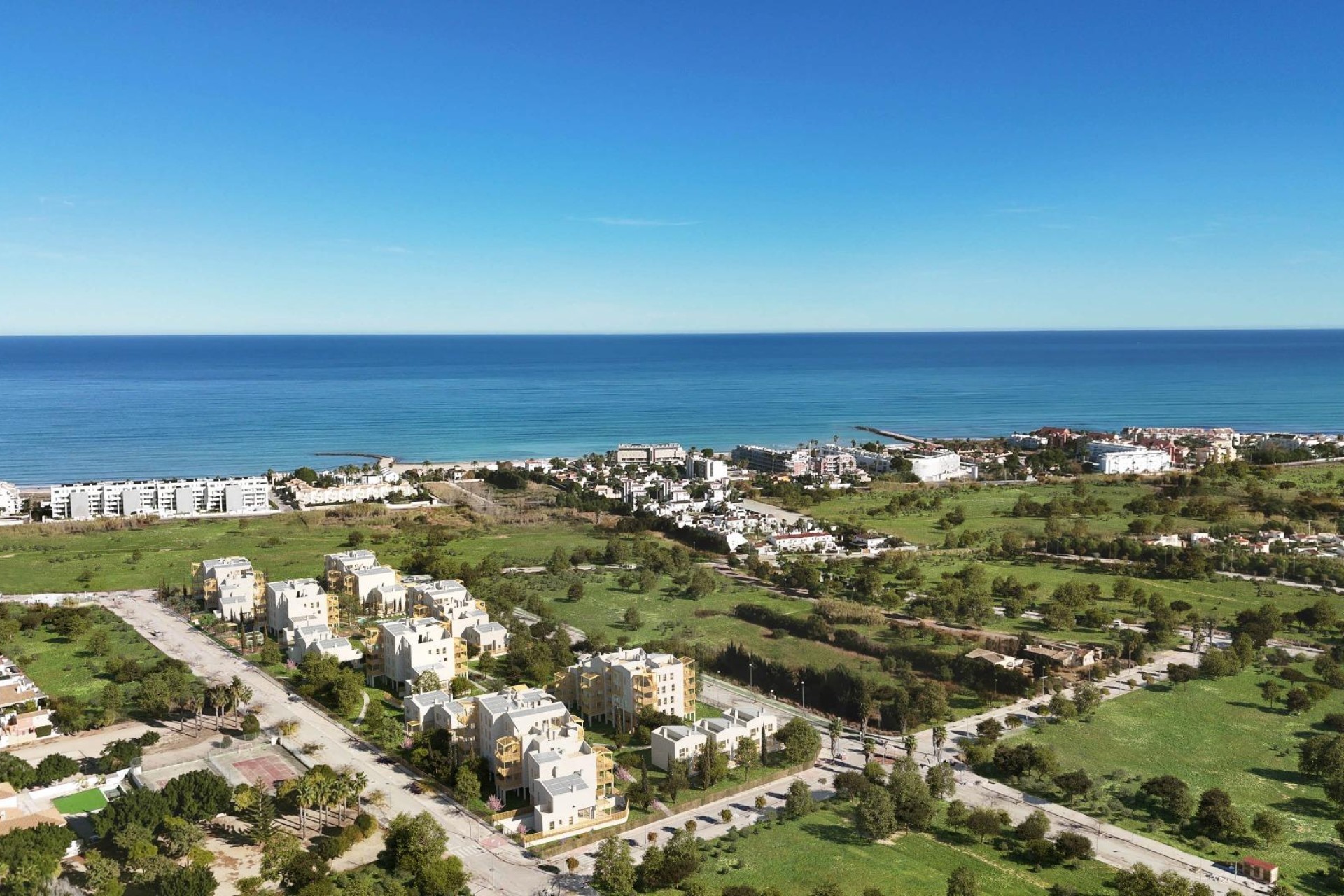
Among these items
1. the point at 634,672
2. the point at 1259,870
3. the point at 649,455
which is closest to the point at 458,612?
the point at 634,672

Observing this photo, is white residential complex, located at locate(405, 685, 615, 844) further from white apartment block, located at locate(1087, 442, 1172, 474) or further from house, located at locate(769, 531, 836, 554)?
white apartment block, located at locate(1087, 442, 1172, 474)

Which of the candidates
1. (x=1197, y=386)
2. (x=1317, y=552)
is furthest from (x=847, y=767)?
(x=1197, y=386)

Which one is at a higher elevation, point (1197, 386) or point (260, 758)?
point (1197, 386)

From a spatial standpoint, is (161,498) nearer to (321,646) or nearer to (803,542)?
(321,646)

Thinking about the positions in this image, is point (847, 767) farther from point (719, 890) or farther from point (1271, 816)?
point (1271, 816)

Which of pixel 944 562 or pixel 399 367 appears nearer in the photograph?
pixel 944 562

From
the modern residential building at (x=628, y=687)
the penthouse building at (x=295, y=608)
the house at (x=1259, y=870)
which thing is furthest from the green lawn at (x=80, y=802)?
the house at (x=1259, y=870)

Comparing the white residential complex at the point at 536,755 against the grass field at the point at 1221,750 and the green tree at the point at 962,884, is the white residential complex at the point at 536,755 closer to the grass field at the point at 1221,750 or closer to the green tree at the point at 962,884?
the green tree at the point at 962,884
